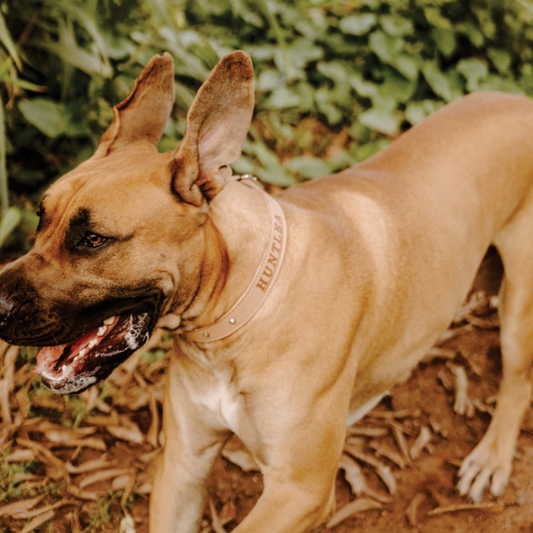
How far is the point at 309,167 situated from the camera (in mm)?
4430

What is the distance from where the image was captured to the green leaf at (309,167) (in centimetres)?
439

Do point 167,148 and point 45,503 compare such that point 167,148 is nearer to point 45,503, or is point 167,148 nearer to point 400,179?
point 400,179

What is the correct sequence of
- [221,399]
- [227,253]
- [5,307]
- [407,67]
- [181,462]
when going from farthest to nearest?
[407,67]
[181,462]
[221,399]
[227,253]
[5,307]

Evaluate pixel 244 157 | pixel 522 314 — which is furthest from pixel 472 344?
pixel 244 157

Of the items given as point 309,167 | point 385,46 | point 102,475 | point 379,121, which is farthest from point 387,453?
point 385,46

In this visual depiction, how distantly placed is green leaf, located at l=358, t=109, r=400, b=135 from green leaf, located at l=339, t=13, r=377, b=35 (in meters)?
0.73

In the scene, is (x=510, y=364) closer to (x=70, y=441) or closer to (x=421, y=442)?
(x=421, y=442)

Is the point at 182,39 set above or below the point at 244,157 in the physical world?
above

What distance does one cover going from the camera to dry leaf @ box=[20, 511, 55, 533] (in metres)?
2.49

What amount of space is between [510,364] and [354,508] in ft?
3.63

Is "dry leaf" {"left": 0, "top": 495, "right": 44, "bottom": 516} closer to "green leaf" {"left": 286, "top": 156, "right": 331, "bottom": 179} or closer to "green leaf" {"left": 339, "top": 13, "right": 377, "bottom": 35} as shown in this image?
"green leaf" {"left": 286, "top": 156, "right": 331, "bottom": 179}

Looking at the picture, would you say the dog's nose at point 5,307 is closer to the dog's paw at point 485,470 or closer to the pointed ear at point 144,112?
the pointed ear at point 144,112

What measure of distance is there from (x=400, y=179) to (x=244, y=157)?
194cm

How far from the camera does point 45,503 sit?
8.63 feet
